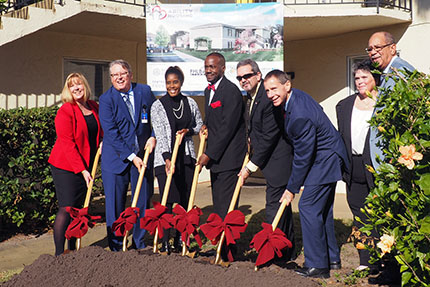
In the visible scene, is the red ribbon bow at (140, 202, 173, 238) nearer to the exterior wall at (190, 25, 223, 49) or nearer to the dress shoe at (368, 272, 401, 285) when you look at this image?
the dress shoe at (368, 272, 401, 285)

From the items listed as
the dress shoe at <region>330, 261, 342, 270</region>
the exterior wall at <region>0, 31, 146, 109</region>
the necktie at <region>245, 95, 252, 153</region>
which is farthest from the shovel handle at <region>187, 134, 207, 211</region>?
the exterior wall at <region>0, 31, 146, 109</region>

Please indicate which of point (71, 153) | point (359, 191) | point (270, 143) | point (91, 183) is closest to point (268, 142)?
point (270, 143)

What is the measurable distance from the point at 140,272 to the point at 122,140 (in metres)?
1.58

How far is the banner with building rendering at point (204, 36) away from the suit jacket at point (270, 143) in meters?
3.49

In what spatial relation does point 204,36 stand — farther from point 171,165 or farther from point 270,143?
point 270,143

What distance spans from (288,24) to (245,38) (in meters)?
0.96

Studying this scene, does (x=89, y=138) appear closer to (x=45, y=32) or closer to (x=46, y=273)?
(x=46, y=273)

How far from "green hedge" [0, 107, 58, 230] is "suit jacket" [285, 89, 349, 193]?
3520 mm

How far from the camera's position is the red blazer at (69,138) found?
465 centimetres

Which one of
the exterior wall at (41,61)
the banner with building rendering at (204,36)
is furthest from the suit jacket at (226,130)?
the exterior wall at (41,61)

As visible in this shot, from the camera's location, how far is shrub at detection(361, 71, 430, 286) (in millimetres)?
3074

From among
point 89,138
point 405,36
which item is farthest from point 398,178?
point 405,36

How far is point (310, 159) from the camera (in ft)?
13.2

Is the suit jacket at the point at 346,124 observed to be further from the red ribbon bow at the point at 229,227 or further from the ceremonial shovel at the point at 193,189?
the ceremonial shovel at the point at 193,189
